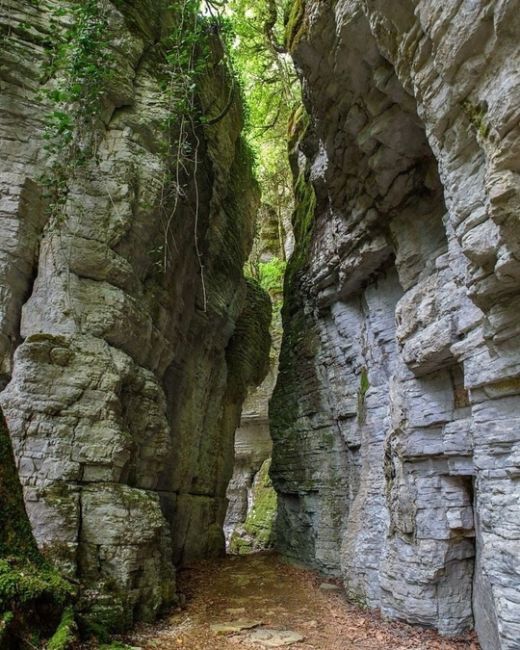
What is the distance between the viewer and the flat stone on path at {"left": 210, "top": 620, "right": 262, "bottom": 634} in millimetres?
7031

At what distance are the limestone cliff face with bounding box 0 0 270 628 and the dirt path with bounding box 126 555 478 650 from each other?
25.8 inches

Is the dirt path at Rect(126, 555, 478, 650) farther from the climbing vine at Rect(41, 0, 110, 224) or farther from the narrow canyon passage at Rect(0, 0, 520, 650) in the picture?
the climbing vine at Rect(41, 0, 110, 224)

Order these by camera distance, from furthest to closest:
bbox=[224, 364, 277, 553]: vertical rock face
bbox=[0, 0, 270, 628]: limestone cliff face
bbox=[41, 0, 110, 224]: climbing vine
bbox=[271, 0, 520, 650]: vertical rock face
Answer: bbox=[224, 364, 277, 553]: vertical rock face → bbox=[41, 0, 110, 224]: climbing vine → bbox=[0, 0, 270, 628]: limestone cliff face → bbox=[271, 0, 520, 650]: vertical rock face

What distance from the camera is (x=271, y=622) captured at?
7.78 meters

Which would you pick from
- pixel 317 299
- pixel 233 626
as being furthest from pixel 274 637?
pixel 317 299

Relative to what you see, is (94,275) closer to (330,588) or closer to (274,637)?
(274,637)

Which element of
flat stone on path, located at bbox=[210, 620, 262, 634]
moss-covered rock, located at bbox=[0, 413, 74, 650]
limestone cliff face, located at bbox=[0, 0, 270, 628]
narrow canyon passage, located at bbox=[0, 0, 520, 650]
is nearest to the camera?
moss-covered rock, located at bbox=[0, 413, 74, 650]

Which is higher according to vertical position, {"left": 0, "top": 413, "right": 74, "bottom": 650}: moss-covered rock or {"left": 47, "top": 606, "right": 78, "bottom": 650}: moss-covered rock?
{"left": 0, "top": 413, "right": 74, "bottom": 650}: moss-covered rock

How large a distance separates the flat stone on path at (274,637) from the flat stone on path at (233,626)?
0.21 metres

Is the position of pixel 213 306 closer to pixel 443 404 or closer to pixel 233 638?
pixel 443 404

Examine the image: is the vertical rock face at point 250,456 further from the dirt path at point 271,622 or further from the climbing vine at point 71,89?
the climbing vine at point 71,89

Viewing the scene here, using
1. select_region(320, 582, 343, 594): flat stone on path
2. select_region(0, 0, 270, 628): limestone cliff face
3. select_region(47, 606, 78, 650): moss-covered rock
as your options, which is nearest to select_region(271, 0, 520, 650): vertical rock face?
select_region(320, 582, 343, 594): flat stone on path

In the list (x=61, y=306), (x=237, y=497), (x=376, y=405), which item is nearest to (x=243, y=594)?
(x=376, y=405)

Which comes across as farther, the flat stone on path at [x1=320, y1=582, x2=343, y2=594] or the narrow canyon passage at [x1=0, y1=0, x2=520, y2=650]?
the flat stone on path at [x1=320, y1=582, x2=343, y2=594]
